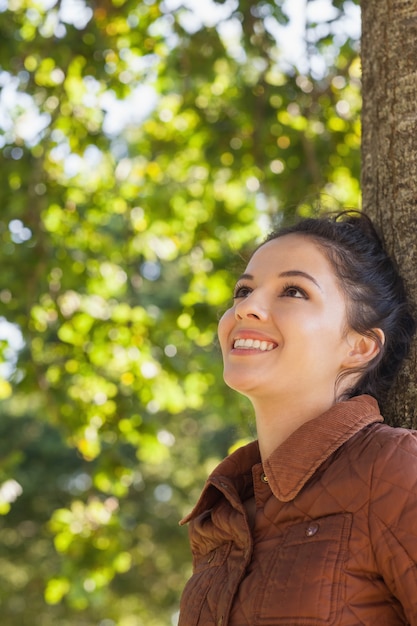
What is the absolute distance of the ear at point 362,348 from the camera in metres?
2.21

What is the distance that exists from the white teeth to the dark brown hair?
20cm

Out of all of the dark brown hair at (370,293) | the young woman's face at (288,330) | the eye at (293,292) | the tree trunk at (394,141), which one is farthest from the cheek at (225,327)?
the tree trunk at (394,141)

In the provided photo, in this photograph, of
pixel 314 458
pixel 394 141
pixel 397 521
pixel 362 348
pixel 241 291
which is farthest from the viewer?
pixel 394 141

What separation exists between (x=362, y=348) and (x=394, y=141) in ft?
1.80

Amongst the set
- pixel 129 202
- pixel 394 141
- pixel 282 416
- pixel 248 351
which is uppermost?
pixel 394 141

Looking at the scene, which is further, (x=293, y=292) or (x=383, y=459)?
(x=293, y=292)

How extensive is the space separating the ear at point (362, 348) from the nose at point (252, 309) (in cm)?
20

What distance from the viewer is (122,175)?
7312 millimetres

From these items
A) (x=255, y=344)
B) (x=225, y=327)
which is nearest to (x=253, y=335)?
(x=255, y=344)

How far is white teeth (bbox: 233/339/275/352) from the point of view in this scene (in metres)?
2.14

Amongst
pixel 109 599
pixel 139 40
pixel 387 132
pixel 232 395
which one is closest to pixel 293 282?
pixel 387 132

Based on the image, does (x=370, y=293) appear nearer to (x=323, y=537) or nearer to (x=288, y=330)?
(x=288, y=330)

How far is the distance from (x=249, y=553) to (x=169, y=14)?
434 cm

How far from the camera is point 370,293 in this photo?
2.28 metres
